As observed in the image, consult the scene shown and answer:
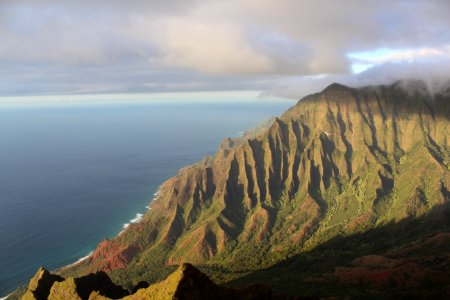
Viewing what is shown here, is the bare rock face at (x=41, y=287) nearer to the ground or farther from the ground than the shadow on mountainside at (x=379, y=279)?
farther from the ground

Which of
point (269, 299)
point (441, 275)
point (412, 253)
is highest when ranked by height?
point (269, 299)

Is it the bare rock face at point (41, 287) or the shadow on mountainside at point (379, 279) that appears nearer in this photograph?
the shadow on mountainside at point (379, 279)

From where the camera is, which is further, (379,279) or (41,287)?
(379,279)

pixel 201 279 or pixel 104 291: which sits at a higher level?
pixel 201 279

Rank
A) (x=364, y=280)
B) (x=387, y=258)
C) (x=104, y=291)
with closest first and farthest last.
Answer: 1. (x=104, y=291)
2. (x=364, y=280)
3. (x=387, y=258)

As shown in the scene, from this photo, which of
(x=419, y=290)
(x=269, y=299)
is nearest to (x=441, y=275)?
(x=419, y=290)

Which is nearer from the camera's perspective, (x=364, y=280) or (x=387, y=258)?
(x=364, y=280)

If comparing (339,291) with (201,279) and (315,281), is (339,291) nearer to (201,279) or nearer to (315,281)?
(315,281)

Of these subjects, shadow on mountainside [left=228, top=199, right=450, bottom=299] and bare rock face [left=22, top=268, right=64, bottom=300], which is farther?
bare rock face [left=22, top=268, right=64, bottom=300]

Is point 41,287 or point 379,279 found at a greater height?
point 41,287

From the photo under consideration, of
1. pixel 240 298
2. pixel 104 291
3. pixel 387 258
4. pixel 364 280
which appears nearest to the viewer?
pixel 240 298

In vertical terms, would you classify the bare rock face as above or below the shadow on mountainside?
above
